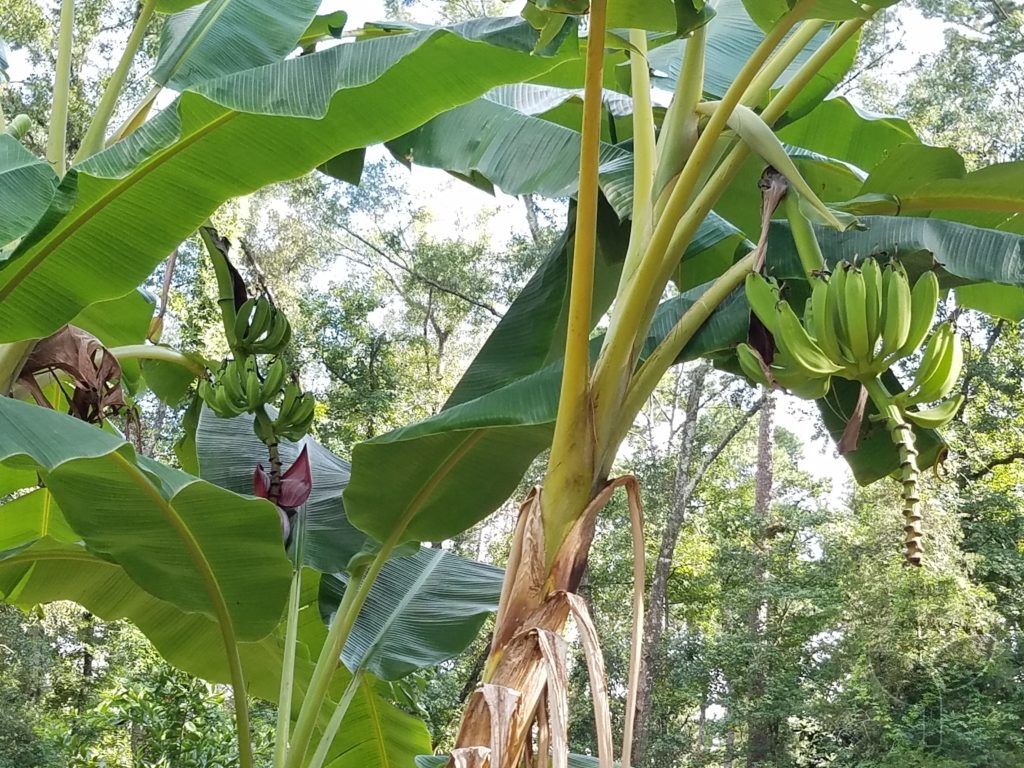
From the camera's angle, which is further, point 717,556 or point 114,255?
point 717,556

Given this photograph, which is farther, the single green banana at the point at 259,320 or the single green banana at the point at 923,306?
the single green banana at the point at 259,320

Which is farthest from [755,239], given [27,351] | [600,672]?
[27,351]

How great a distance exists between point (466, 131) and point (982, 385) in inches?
279

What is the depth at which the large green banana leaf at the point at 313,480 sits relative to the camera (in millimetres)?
1707

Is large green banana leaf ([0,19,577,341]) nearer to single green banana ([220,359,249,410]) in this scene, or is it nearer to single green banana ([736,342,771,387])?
single green banana ([220,359,249,410])

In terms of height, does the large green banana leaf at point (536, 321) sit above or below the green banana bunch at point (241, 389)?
above

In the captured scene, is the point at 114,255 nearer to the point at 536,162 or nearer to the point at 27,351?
the point at 27,351

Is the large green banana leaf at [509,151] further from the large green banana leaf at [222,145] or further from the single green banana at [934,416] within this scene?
the single green banana at [934,416]

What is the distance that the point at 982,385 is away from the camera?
7480 mm

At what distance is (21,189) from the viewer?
125 centimetres

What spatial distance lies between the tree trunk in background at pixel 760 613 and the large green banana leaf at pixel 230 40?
22.7 ft

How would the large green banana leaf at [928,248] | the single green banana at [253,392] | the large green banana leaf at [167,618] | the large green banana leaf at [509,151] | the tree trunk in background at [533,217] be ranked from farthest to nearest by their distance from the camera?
1. the tree trunk in background at [533,217]
2. the large green banana leaf at [167,618]
3. the single green banana at [253,392]
4. the large green banana leaf at [509,151]
5. the large green banana leaf at [928,248]

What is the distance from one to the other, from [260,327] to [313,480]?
411mm

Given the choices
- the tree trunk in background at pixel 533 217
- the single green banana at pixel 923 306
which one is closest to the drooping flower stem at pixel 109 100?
the single green banana at pixel 923 306
